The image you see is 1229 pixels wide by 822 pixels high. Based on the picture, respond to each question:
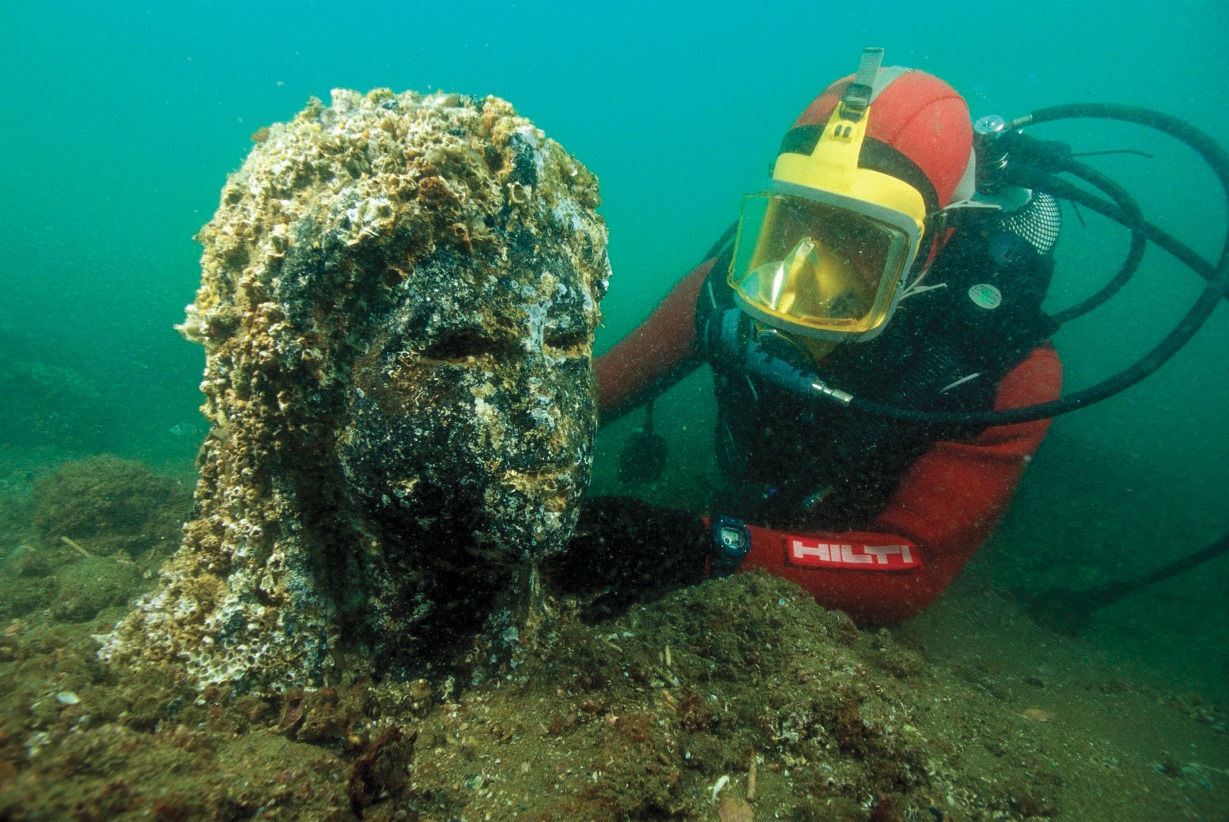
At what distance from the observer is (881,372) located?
3537 mm

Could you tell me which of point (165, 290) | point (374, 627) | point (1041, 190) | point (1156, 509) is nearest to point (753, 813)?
point (374, 627)

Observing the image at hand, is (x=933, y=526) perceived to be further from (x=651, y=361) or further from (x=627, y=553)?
(x=651, y=361)

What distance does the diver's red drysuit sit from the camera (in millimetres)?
2879

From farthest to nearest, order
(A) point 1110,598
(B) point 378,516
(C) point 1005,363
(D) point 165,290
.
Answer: (D) point 165,290, (A) point 1110,598, (C) point 1005,363, (B) point 378,516

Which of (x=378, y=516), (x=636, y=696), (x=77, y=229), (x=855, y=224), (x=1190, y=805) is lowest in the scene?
(x=1190, y=805)

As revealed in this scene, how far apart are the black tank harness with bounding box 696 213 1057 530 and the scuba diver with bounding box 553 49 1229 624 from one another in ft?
0.04

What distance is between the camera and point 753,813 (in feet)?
4.69

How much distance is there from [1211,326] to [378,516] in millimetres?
41344

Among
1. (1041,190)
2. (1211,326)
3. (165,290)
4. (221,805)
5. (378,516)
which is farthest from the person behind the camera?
(1211,326)

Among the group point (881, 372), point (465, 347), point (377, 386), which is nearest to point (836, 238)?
point (881, 372)

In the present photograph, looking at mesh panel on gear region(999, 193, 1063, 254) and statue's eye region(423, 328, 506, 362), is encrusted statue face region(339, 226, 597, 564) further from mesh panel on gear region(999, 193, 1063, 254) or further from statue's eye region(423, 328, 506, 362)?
mesh panel on gear region(999, 193, 1063, 254)

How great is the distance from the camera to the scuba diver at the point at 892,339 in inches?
113

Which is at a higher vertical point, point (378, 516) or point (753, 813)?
point (378, 516)

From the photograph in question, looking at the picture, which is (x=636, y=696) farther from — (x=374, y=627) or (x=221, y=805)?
(x=221, y=805)
